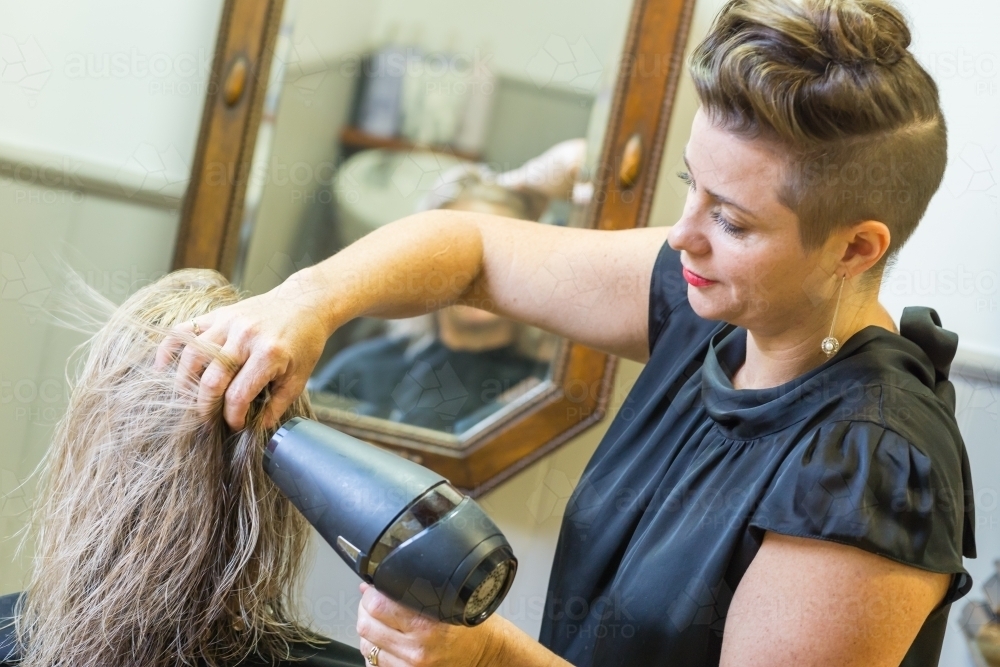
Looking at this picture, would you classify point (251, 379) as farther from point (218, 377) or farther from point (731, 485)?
point (731, 485)

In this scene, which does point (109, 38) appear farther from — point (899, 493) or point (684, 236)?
point (899, 493)

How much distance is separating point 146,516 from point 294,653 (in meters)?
0.25

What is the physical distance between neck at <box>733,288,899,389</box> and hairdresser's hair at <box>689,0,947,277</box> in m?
0.12

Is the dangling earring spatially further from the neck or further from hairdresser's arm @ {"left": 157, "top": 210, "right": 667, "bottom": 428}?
hairdresser's arm @ {"left": 157, "top": 210, "right": 667, "bottom": 428}

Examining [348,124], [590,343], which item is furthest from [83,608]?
[348,124]

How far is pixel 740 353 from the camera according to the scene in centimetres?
112

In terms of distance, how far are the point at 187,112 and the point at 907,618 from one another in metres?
1.39

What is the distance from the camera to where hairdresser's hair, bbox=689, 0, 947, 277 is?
855mm

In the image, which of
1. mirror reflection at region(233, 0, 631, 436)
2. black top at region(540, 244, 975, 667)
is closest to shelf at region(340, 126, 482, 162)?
mirror reflection at region(233, 0, 631, 436)

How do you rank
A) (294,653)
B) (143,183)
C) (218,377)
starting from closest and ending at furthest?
(218,377), (294,653), (143,183)

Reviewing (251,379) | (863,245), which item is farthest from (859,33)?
(251,379)

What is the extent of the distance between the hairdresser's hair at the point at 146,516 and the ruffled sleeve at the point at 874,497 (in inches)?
21.3

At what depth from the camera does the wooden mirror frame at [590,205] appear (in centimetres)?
149

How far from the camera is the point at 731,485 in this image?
983mm
